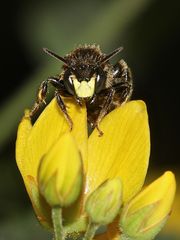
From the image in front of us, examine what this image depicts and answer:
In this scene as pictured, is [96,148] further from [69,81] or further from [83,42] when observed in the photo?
[83,42]

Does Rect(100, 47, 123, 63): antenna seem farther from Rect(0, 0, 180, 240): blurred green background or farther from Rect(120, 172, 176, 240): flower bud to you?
Rect(0, 0, 180, 240): blurred green background

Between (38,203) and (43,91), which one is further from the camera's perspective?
(43,91)

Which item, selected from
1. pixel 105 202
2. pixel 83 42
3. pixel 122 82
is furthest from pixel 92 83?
pixel 83 42

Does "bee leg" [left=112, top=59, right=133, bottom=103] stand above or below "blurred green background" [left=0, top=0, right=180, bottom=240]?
above

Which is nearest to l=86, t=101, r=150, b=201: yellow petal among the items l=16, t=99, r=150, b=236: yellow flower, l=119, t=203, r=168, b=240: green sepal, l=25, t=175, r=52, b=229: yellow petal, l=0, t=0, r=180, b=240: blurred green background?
l=16, t=99, r=150, b=236: yellow flower

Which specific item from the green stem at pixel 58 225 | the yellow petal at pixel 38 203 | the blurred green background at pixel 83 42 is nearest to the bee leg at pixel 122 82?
the yellow petal at pixel 38 203

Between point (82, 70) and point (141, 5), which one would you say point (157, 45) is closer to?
point (141, 5)

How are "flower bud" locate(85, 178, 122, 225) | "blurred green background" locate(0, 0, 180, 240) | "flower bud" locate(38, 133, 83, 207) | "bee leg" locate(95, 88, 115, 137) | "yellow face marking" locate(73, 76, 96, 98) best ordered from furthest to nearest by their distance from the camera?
1. "blurred green background" locate(0, 0, 180, 240)
2. "bee leg" locate(95, 88, 115, 137)
3. "yellow face marking" locate(73, 76, 96, 98)
4. "flower bud" locate(85, 178, 122, 225)
5. "flower bud" locate(38, 133, 83, 207)

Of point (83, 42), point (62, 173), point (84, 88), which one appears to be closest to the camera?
point (62, 173)
